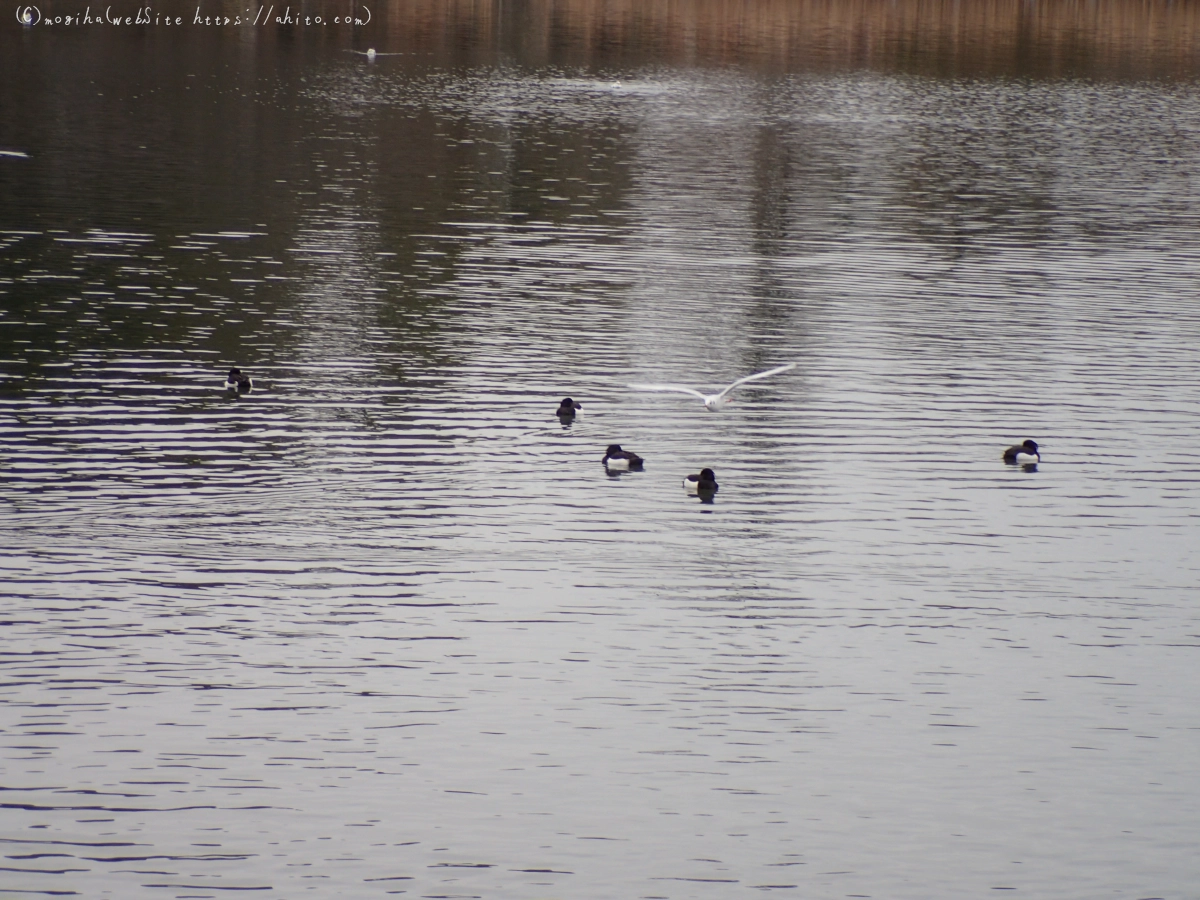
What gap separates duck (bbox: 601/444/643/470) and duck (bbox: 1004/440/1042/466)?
5.86m

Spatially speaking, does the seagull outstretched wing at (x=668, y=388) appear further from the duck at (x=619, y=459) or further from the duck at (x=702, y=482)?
the duck at (x=702, y=482)

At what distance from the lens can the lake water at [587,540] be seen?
15766mm

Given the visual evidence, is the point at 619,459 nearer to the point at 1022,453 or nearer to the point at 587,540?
Result: the point at 587,540

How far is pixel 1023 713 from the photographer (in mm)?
18438

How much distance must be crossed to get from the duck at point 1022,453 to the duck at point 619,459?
19.2 feet

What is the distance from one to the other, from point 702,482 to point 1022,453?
5584mm

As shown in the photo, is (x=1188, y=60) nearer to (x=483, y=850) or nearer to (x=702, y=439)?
(x=702, y=439)

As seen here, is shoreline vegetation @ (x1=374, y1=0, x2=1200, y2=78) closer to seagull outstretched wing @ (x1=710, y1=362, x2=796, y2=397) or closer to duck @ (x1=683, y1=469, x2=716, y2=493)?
seagull outstretched wing @ (x1=710, y1=362, x2=796, y2=397)

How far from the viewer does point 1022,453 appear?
27.0 m

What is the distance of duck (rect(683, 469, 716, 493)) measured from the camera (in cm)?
2462

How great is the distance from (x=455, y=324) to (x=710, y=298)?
6.44 meters

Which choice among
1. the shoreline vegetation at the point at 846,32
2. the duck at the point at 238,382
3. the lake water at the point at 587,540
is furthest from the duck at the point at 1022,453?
the shoreline vegetation at the point at 846,32

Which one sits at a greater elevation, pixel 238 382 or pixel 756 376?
pixel 756 376

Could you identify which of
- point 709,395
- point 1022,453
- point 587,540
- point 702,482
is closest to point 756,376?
point 709,395
